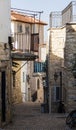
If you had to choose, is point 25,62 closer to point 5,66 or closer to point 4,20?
point 4,20

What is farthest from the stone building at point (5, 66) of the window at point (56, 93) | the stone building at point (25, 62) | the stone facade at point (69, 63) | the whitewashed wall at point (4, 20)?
the window at point (56, 93)

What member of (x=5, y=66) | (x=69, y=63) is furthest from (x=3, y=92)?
(x=69, y=63)

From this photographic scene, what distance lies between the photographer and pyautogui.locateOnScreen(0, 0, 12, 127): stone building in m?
18.7

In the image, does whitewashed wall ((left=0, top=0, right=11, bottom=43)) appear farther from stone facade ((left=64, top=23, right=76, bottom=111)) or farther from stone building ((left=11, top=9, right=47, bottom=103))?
stone facade ((left=64, top=23, right=76, bottom=111))

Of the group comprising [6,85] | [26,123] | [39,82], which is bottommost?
[39,82]

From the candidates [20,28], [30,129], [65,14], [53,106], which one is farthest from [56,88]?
[20,28]

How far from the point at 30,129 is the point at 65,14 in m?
12.2

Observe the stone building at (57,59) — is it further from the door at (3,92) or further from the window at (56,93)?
the door at (3,92)

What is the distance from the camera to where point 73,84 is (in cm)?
2548

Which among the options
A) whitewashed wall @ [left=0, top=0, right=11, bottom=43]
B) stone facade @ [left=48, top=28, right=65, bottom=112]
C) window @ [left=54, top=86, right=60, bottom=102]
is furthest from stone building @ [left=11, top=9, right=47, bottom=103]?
whitewashed wall @ [left=0, top=0, right=11, bottom=43]

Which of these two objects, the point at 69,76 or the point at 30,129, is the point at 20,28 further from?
the point at 30,129

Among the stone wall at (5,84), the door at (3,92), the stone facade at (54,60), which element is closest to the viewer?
the stone wall at (5,84)

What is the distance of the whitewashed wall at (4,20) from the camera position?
1903 centimetres

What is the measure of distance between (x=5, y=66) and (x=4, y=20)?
198 cm
